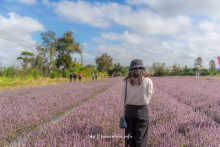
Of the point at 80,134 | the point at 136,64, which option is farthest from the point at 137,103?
the point at 80,134

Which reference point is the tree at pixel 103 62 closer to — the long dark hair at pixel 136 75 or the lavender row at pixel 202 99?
the lavender row at pixel 202 99

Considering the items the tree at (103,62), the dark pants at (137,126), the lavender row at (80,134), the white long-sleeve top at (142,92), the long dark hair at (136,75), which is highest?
the tree at (103,62)

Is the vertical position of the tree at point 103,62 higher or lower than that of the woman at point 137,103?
higher

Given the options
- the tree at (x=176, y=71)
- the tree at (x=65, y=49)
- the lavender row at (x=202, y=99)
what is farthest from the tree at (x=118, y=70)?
the lavender row at (x=202, y=99)

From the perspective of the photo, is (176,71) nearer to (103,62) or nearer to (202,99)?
(103,62)

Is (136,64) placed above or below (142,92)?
above

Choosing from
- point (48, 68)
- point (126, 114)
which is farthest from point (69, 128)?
point (48, 68)

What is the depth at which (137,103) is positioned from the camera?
11.5 ft

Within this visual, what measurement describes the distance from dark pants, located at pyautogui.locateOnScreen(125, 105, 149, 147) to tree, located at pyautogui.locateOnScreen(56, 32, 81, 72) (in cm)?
4989

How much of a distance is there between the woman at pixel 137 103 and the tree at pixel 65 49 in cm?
4987

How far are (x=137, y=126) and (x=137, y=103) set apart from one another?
313 millimetres

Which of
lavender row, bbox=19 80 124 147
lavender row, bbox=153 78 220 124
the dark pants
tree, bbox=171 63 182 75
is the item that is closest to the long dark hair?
the dark pants

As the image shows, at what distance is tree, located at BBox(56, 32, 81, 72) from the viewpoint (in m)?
52.8

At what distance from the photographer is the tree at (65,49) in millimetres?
52841
